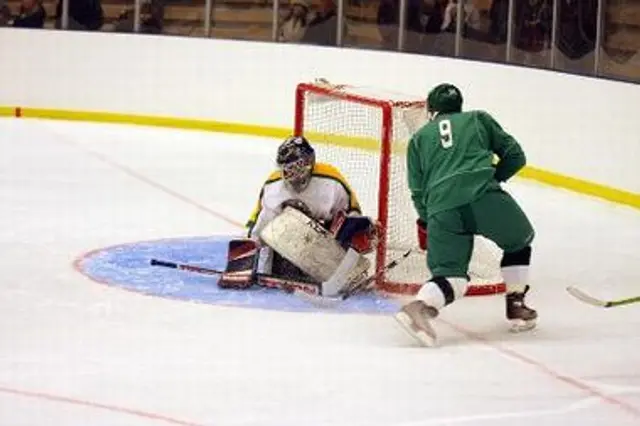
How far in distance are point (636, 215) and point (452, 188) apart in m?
3.75

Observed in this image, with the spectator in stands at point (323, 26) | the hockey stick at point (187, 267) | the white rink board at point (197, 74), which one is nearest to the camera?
the hockey stick at point (187, 267)

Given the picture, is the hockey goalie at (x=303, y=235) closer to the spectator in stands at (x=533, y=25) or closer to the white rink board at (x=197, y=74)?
the spectator in stands at (x=533, y=25)

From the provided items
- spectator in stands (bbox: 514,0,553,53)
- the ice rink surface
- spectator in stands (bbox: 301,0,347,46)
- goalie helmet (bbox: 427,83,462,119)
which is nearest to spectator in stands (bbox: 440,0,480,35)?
spectator in stands (bbox: 514,0,553,53)

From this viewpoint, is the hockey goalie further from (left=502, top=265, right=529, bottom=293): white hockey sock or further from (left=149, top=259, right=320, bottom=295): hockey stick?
(left=502, top=265, right=529, bottom=293): white hockey sock

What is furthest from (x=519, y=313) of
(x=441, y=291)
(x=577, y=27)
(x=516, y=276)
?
(x=577, y=27)

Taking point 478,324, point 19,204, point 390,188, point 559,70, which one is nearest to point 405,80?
point 559,70

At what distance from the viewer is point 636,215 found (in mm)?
9242

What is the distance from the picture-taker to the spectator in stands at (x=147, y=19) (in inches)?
531

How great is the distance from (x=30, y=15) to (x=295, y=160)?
25.2 ft

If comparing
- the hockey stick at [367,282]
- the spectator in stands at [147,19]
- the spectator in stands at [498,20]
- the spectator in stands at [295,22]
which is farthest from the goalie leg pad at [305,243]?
the spectator in stands at [147,19]

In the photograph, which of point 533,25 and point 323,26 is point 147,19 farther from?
point 533,25

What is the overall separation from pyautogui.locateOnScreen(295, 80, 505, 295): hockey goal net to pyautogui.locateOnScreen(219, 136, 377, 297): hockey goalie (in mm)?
245

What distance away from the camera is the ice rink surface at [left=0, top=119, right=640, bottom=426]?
4.80 metres

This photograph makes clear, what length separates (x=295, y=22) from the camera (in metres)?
13.1
